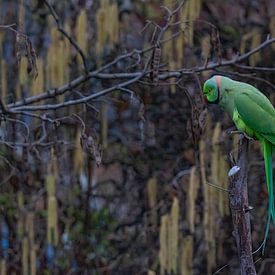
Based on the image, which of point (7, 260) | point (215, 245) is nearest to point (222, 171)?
point (215, 245)

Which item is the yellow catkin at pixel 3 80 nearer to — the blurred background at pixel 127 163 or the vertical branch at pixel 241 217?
the blurred background at pixel 127 163

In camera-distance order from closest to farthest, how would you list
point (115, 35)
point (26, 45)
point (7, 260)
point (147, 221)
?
point (26, 45) < point (115, 35) < point (7, 260) < point (147, 221)

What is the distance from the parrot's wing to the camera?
2.02m

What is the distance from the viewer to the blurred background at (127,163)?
343cm

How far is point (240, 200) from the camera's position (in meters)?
1.85

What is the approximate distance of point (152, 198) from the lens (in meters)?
3.74

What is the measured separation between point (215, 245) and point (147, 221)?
39 centimetres

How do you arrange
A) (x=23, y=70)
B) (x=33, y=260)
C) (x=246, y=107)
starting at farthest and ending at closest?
(x=33, y=260) → (x=23, y=70) → (x=246, y=107)

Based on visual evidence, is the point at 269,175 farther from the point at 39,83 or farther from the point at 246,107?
the point at 39,83

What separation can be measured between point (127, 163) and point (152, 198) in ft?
1.06

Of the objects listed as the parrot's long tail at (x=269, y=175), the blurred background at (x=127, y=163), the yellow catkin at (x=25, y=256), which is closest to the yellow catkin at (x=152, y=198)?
the blurred background at (x=127, y=163)

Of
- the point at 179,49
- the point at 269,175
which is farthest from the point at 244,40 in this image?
the point at 269,175

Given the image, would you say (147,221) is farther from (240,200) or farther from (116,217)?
(240,200)

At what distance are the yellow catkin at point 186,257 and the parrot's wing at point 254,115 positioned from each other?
154 centimetres
